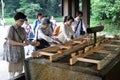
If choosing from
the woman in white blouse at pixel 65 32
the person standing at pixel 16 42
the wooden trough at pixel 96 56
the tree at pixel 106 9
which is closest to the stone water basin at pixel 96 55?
the wooden trough at pixel 96 56

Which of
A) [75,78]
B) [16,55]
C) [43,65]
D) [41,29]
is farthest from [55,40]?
[75,78]

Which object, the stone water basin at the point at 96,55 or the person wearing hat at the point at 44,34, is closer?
the stone water basin at the point at 96,55

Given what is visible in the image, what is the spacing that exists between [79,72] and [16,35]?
1.55 metres

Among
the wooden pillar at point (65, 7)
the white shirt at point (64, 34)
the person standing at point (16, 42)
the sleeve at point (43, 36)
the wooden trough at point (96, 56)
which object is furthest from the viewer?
the wooden pillar at point (65, 7)

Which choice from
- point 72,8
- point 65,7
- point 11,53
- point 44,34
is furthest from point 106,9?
point 11,53

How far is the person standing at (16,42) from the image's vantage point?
2.95 metres

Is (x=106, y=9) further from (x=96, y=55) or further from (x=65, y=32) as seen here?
(x=96, y=55)

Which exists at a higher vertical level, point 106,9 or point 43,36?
point 106,9

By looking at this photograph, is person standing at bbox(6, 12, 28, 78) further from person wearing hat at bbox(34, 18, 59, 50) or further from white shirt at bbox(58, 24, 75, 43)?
white shirt at bbox(58, 24, 75, 43)

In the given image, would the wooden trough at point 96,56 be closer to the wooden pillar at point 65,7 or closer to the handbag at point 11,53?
the handbag at point 11,53

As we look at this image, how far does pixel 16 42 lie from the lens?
2975mm

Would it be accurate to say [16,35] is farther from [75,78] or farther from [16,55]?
[75,78]

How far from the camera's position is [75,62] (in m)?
2.03

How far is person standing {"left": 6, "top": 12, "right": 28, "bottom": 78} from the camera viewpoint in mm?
2954
